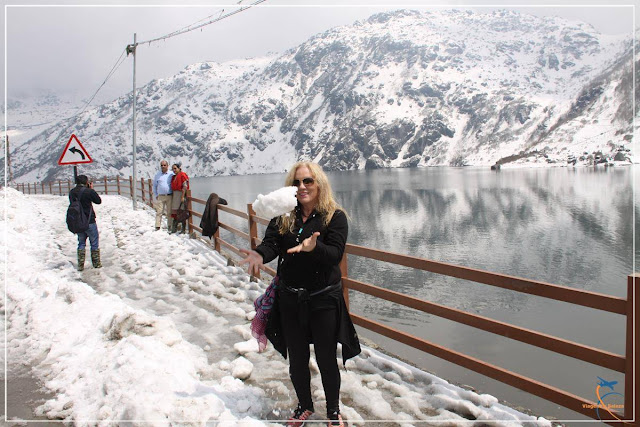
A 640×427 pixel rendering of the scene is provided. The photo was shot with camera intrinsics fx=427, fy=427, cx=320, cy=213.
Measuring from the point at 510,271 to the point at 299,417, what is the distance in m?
17.3

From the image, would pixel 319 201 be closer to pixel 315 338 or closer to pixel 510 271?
pixel 315 338

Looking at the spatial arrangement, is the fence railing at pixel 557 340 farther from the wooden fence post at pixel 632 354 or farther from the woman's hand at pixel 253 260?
the woman's hand at pixel 253 260

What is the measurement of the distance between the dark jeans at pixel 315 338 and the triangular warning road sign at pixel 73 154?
9576 mm

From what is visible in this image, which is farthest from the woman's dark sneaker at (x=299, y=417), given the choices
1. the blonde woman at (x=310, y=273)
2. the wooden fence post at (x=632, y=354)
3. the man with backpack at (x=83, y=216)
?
the man with backpack at (x=83, y=216)

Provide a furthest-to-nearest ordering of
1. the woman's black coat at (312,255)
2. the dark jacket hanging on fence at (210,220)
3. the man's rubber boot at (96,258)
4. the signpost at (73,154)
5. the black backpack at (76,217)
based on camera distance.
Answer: the signpost at (73,154) < the dark jacket hanging on fence at (210,220) < the man's rubber boot at (96,258) < the black backpack at (76,217) < the woman's black coat at (312,255)

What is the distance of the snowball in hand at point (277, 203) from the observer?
121 inches

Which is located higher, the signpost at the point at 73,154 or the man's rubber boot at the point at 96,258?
the signpost at the point at 73,154

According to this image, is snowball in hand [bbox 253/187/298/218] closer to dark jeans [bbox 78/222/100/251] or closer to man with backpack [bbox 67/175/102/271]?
man with backpack [bbox 67/175/102/271]

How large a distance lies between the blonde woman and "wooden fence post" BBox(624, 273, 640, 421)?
79.2 inches

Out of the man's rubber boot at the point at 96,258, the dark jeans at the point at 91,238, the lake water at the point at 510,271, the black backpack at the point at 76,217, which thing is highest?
the black backpack at the point at 76,217

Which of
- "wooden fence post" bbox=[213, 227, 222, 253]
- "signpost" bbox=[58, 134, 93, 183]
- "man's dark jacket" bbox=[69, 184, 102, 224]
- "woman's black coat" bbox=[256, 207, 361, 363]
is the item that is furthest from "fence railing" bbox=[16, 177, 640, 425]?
"signpost" bbox=[58, 134, 93, 183]

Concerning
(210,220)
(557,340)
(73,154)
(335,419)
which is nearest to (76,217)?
(210,220)

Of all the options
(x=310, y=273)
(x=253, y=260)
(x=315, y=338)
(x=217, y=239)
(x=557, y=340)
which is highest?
(x=253, y=260)

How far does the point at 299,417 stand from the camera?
142 inches
